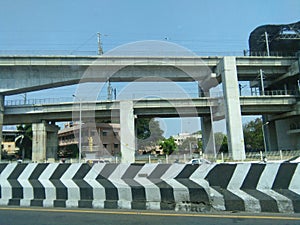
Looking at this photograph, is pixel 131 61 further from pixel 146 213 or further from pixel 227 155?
pixel 146 213

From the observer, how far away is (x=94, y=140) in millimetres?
31781

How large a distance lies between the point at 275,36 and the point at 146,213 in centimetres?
3334

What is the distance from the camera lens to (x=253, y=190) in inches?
198

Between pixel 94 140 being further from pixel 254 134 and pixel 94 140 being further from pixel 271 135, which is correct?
pixel 254 134

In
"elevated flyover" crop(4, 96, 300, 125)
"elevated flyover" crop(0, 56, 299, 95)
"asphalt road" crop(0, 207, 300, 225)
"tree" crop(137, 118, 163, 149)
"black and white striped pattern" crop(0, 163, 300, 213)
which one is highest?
"elevated flyover" crop(0, 56, 299, 95)

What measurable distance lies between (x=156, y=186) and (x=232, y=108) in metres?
21.5

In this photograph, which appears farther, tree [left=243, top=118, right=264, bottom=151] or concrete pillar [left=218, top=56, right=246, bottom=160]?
tree [left=243, top=118, right=264, bottom=151]

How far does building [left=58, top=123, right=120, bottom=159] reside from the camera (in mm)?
27219

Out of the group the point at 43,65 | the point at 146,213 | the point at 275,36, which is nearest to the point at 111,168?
the point at 146,213

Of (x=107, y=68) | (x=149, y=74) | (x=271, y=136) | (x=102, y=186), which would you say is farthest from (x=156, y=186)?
(x=271, y=136)

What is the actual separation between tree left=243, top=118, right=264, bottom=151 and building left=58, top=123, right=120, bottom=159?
34.8m

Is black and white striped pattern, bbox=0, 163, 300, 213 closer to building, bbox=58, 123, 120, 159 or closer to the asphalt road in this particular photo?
the asphalt road

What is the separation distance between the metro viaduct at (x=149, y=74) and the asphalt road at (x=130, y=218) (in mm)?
19503

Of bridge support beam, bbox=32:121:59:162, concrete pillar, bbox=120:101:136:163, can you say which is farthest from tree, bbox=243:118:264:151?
bridge support beam, bbox=32:121:59:162
